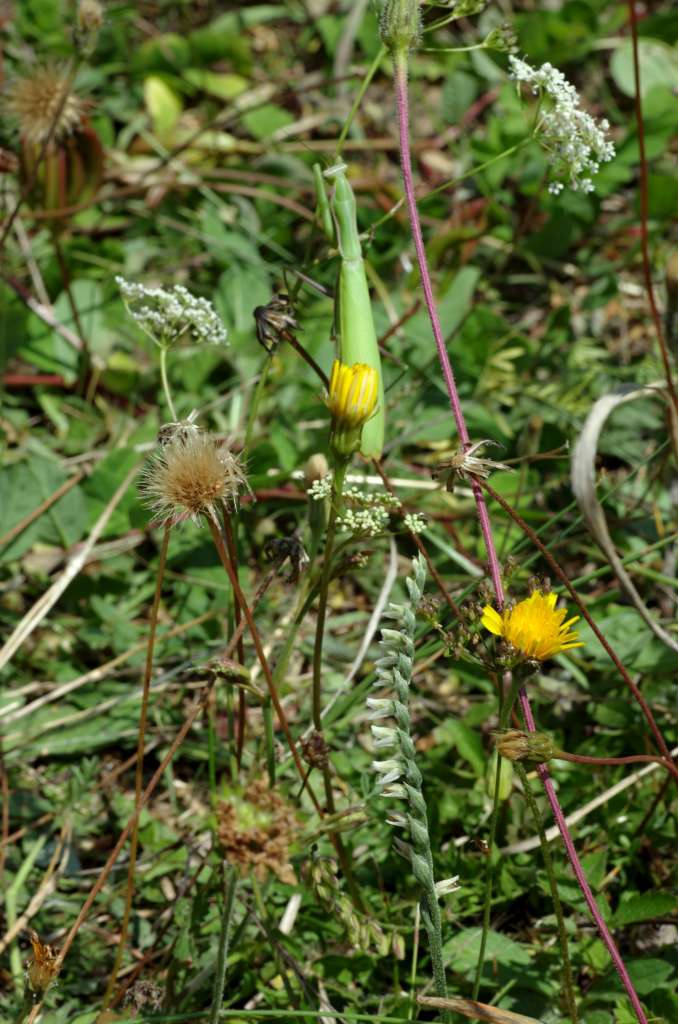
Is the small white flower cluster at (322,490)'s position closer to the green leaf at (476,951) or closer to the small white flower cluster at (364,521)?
the small white flower cluster at (364,521)

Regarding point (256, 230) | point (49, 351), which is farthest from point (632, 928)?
point (256, 230)

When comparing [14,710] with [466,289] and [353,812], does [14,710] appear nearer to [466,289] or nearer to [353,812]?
[353,812]

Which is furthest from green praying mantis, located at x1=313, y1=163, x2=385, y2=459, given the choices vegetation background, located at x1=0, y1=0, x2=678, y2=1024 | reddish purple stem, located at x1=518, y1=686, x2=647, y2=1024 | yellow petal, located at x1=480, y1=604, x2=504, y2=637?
reddish purple stem, located at x1=518, y1=686, x2=647, y2=1024

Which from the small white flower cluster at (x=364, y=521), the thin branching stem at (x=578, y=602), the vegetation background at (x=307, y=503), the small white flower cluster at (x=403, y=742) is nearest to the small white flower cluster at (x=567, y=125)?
the vegetation background at (x=307, y=503)

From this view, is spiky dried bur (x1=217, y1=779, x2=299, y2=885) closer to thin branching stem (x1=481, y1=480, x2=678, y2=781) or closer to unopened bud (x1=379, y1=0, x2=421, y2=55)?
thin branching stem (x1=481, y1=480, x2=678, y2=781)

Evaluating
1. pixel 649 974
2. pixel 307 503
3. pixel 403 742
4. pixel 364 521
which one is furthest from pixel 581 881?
pixel 307 503
